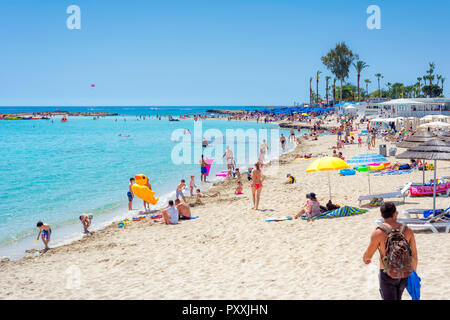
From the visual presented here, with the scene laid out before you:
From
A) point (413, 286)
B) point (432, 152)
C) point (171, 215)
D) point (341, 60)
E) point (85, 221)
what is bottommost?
point (85, 221)

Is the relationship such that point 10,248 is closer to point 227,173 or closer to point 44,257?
point 44,257

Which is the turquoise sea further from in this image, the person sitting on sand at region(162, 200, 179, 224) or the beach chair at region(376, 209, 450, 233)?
the beach chair at region(376, 209, 450, 233)

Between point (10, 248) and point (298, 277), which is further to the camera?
point (10, 248)

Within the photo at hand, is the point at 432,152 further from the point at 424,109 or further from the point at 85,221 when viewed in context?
the point at 424,109

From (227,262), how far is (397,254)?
400 centimetres

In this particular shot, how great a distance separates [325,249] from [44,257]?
6.10 meters

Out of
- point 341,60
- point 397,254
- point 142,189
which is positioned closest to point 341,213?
point 397,254

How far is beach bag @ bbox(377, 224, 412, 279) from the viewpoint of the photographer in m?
3.16

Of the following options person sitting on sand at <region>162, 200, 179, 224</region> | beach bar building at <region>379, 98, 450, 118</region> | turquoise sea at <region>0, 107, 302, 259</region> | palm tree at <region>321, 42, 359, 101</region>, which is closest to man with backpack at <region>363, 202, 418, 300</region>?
person sitting on sand at <region>162, 200, 179, 224</region>

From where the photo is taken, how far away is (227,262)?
22.1 feet

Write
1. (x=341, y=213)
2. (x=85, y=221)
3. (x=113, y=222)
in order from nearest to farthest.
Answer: (x=341, y=213) < (x=85, y=221) < (x=113, y=222)

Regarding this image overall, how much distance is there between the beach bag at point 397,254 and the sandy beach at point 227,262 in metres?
1.52

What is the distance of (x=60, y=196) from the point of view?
628 inches
